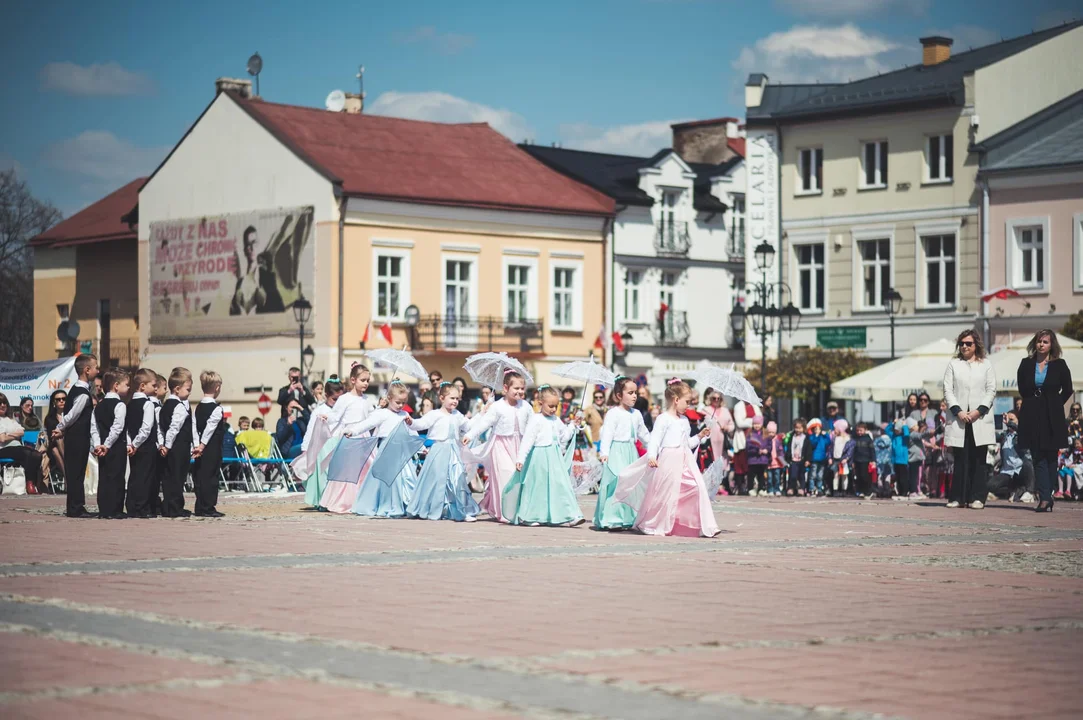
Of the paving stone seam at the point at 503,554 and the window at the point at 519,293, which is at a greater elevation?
the window at the point at 519,293

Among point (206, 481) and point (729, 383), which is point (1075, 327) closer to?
point (729, 383)

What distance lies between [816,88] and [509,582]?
1666 inches

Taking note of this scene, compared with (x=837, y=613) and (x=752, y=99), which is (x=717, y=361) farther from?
(x=837, y=613)

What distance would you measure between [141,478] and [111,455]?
0.45 m

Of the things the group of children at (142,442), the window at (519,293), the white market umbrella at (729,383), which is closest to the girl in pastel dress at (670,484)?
the white market umbrella at (729,383)

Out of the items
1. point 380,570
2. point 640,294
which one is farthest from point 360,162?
point 380,570

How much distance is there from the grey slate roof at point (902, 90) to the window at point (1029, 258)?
4.12m

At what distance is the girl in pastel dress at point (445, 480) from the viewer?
67.0ft

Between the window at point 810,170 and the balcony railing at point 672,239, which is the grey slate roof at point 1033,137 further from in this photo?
the balcony railing at point 672,239

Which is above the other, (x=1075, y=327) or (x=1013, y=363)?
(x=1075, y=327)

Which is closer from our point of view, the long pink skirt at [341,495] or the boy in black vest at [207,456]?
the boy in black vest at [207,456]

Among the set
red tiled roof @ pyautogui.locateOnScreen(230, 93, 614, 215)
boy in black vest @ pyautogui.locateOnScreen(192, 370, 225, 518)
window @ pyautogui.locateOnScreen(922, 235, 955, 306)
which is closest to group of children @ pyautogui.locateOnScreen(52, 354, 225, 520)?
boy in black vest @ pyautogui.locateOnScreen(192, 370, 225, 518)

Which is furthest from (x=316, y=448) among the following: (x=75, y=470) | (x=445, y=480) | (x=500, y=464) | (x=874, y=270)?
(x=874, y=270)

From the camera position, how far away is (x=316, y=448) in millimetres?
23500
